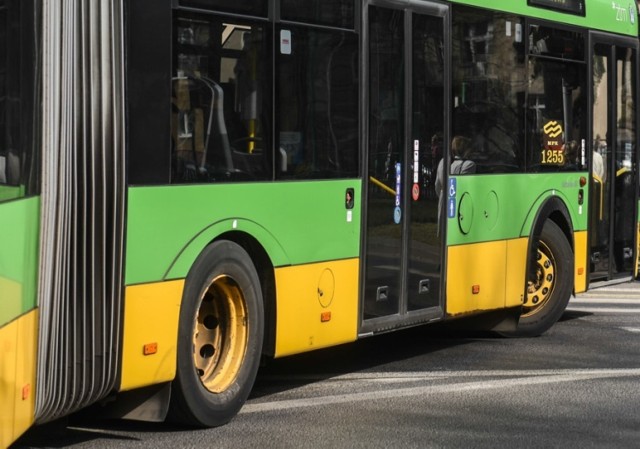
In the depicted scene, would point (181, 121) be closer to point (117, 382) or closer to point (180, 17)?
point (180, 17)

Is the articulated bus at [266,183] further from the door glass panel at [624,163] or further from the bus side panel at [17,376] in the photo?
the door glass panel at [624,163]

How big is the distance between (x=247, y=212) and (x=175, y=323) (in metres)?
0.90

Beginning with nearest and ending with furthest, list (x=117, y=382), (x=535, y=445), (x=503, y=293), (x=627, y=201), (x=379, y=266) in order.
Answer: (x=117, y=382) < (x=535, y=445) < (x=379, y=266) < (x=503, y=293) < (x=627, y=201)

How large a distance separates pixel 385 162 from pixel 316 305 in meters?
1.36

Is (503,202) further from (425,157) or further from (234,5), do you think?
(234,5)

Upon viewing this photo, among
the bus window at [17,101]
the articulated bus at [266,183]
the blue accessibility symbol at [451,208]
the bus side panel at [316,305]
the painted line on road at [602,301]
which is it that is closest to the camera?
the bus window at [17,101]

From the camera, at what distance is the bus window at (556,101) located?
13.1 metres

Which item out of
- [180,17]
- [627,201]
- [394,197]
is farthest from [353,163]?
[627,201]

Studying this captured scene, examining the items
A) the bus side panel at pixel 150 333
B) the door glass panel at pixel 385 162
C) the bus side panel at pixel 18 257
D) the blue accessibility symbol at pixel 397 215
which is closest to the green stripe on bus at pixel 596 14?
the door glass panel at pixel 385 162

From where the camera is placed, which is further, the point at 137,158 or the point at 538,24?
the point at 538,24

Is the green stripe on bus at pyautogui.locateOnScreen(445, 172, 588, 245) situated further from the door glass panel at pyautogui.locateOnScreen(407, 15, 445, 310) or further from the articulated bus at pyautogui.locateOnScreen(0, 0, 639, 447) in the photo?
the door glass panel at pyautogui.locateOnScreen(407, 15, 445, 310)

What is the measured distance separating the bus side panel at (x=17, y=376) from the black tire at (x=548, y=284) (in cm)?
697

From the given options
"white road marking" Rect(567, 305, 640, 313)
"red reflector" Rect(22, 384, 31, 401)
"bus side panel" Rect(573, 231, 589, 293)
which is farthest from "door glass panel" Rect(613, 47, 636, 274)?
"red reflector" Rect(22, 384, 31, 401)

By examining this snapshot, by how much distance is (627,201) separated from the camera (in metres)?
14.7
